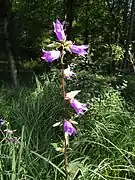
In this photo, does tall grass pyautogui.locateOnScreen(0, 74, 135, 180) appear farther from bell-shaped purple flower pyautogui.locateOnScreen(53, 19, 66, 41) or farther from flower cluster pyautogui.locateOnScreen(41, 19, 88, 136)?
bell-shaped purple flower pyautogui.locateOnScreen(53, 19, 66, 41)

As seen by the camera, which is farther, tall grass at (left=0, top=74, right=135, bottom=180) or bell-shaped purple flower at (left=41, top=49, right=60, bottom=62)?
tall grass at (left=0, top=74, right=135, bottom=180)

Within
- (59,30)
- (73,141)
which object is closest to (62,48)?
(59,30)

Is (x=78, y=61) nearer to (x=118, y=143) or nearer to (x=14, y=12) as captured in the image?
(x=118, y=143)

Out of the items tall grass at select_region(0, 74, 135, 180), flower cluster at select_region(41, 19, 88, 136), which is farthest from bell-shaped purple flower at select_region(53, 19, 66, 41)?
tall grass at select_region(0, 74, 135, 180)

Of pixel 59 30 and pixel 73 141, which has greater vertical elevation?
pixel 59 30

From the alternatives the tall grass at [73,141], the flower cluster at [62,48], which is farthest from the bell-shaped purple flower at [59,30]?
the tall grass at [73,141]

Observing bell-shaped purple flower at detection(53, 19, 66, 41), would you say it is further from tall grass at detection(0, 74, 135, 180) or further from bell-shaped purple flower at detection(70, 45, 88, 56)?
tall grass at detection(0, 74, 135, 180)

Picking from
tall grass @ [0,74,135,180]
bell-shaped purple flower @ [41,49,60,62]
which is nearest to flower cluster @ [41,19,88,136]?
bell-shaped purple flower @ [41,49,60,62]

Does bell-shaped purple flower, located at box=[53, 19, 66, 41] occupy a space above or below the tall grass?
above

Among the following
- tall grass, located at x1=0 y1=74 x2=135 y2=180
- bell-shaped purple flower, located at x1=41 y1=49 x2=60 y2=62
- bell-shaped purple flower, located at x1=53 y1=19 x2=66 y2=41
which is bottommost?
tall grass, located at x1=0 y1=74 x2=135 y2=180

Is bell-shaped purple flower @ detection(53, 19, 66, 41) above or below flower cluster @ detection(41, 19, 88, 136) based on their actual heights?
above

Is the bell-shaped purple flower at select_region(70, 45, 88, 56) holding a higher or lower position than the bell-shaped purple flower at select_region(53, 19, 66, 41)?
lower

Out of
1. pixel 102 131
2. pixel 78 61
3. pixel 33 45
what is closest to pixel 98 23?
pixel 33 45

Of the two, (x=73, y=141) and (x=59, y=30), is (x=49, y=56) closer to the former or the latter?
(x=59, y=30)
